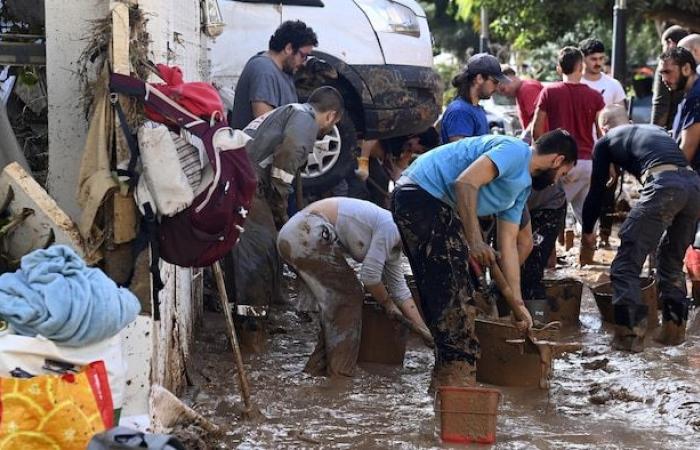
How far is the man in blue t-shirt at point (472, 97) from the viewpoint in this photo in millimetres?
8680

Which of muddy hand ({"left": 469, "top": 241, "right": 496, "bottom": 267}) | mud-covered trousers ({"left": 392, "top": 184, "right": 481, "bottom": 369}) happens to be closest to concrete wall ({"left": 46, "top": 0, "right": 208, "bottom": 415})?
mud-covered trousers ({"left": 392, "top": 184, "right": 481, "bottom": 369})

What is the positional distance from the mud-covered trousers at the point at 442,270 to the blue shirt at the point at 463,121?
Result: 237 cm

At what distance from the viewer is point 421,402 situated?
21.3 ft

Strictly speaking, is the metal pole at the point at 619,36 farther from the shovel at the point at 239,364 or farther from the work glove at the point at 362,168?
the shovel at the point at 239,364

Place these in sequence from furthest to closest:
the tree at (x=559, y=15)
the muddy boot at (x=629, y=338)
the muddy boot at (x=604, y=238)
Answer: the tree at (x=559, y=15)
the muddy boot at (x=604, y=238)
the muddy boot at (x=629, y=338)

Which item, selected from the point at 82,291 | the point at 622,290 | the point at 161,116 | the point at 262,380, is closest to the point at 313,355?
the point at 262,380

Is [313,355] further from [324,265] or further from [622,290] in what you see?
[622,290]

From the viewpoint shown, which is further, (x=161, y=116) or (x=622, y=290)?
(x=622, y=290)

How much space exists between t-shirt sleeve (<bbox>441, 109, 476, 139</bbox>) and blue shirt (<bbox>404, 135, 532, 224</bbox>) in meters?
2.20

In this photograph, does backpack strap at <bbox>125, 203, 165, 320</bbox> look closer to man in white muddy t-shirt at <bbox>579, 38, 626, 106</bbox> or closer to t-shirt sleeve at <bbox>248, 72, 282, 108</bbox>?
t-shirt sleeve at <bbox>248, 72, 282, 108</bbox>

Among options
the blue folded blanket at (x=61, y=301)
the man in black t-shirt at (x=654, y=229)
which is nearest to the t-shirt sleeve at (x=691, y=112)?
the man in black t-shirt at (x=654, y=229)

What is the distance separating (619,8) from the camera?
15.5m

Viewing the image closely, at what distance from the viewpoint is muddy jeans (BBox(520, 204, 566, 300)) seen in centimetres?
814

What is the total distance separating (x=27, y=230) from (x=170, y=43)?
1.35 meters
